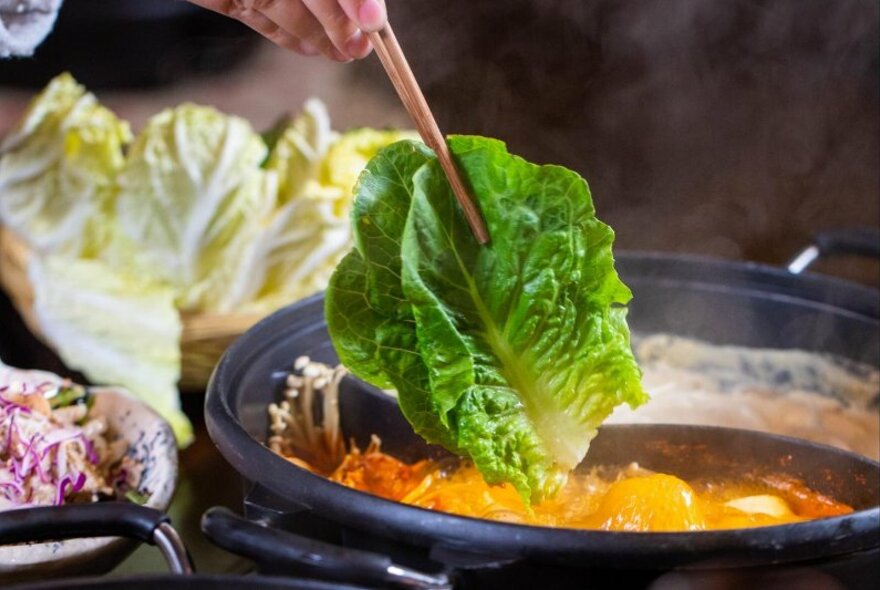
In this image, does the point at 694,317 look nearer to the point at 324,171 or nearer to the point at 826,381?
the point at 826,381

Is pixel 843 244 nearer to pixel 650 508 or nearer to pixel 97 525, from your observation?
pixel 650 508

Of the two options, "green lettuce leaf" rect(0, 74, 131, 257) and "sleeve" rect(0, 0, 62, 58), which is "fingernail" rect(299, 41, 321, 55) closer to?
"sleeve" rect(0, 0, 62, 58)

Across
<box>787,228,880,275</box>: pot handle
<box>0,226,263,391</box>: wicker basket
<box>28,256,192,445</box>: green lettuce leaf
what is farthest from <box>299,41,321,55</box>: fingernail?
<box>787,228,880,275</box>: pot handle

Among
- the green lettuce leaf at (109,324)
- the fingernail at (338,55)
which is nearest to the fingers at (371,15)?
the fingernail at (338,55)

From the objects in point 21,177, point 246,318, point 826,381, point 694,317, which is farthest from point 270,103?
point 826,381

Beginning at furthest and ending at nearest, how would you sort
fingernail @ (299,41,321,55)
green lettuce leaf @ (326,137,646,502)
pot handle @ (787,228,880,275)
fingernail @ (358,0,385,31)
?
pot handle @ (787,228,880,275), fingernail @ (299,41,321,55), green lettuce leaf @ (326,137,646,502), fingernail @ (358,0,385,31)

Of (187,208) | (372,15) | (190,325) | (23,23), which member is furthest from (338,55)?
(187,208)

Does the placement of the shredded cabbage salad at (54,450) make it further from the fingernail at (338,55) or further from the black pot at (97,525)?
the fingernail at (338,55)
